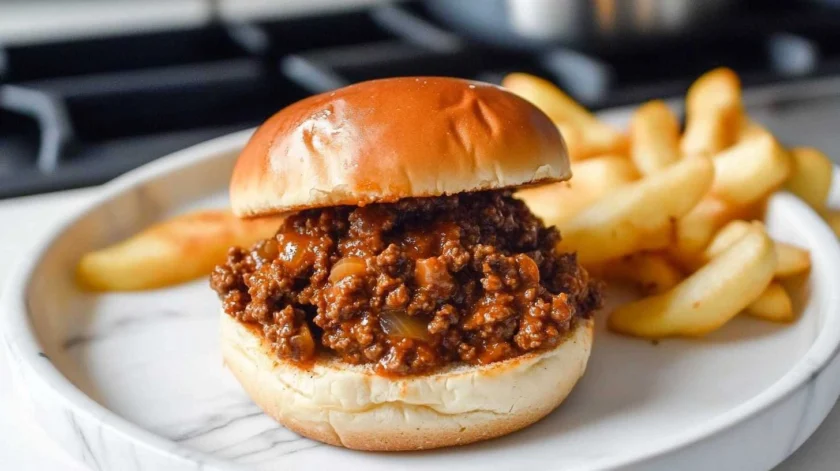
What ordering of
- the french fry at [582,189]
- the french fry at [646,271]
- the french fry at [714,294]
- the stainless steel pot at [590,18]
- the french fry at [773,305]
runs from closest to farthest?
the french fry at [714,294] < the french fry at [773,305] < the french fry at [646,271] < the french fry at [582,189] < the stainless steel pot at [590,18]

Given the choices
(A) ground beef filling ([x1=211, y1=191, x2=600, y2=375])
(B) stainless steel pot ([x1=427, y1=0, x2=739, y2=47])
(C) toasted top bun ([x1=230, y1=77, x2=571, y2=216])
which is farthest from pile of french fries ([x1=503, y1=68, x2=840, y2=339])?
(B) stainless steel pot ([x1=427, y1=0, x2=739, y2=47])

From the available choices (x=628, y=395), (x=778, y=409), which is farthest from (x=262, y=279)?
(x=778, y=409)

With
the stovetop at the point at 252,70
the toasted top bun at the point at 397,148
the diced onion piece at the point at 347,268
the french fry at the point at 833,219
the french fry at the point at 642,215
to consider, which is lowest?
the stovetop at the point at 252,70

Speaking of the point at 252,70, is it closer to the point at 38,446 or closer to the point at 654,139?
the point at 654,139

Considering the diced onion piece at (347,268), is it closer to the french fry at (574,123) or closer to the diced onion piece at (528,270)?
the diced onion piece at (528,270)

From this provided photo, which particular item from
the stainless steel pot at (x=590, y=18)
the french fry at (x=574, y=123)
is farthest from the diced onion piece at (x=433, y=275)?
the stainless steel pot at (x=590, y=18)

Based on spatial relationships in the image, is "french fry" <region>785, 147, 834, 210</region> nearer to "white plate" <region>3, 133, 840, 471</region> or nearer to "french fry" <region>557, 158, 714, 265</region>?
"white plate" <region>3, 133, 840, 471</region>
